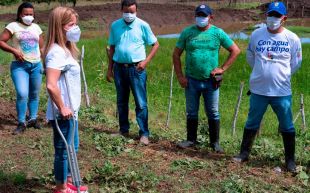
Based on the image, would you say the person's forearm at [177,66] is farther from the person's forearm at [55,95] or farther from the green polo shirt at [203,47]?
the person's forearm at [55,95]

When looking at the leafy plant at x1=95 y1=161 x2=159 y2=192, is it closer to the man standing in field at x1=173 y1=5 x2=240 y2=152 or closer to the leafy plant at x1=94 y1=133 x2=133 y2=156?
the leafy plant at x1=94 y1=133 x2=133 y2=156

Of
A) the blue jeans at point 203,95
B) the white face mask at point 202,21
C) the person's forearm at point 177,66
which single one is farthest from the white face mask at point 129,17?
the blue jeans at point 203,95

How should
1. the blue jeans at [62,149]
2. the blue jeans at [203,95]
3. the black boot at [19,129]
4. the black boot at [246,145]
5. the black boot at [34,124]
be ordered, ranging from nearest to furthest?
the blue jeans at [62,149] → the black boot at [246,145] → the blue jeans at [203,95] → the black boot at [19,129] → the black boot at [34,124]

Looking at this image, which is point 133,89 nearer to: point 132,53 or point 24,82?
point 132,53

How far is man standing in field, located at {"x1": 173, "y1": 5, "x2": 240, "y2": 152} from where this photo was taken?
625cm

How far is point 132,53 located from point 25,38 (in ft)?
4.68

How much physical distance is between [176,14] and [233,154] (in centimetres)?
3792

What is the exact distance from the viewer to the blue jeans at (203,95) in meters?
6.38

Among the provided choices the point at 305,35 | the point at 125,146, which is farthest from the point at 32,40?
the point at 305,35

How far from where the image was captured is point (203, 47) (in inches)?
246

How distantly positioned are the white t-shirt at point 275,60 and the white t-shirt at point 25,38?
2924mm

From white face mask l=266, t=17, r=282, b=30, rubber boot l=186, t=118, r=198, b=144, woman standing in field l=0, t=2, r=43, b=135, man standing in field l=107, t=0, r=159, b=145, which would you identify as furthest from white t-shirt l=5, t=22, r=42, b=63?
white face mask l=266, t=17, r=282, b=30

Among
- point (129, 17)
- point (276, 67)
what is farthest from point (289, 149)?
point (129, 17)

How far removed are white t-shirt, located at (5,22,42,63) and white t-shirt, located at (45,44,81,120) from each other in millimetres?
2576
